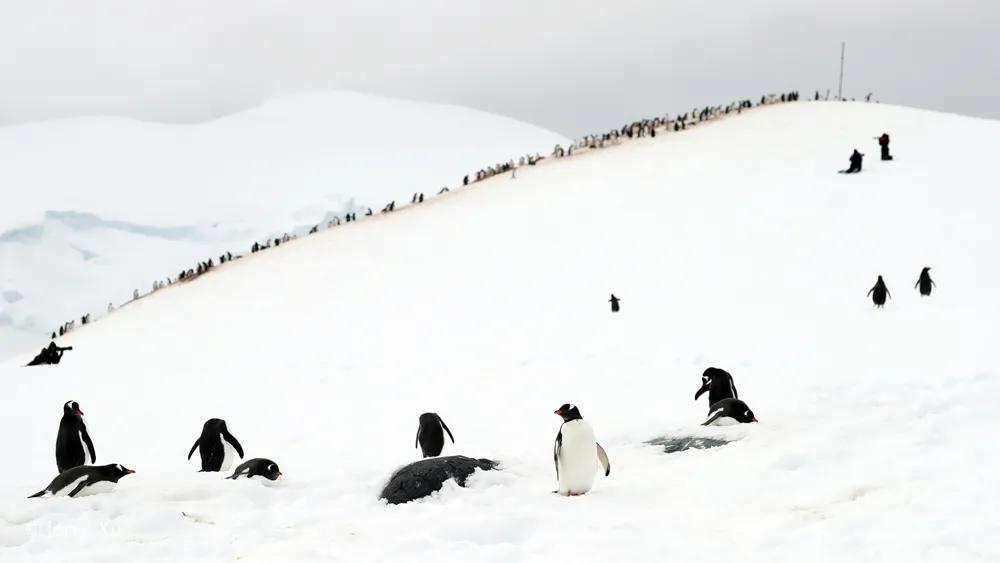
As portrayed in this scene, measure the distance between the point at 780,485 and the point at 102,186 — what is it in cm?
6395

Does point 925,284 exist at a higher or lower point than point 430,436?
higher

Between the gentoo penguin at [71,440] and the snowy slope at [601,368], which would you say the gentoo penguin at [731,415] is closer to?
the snowy slope at [601,368]

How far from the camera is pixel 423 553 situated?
5438mm

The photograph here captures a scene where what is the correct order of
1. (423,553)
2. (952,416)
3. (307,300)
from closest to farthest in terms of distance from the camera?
(423,553) < (952,416) < (307,300)

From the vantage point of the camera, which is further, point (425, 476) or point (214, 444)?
point (214, 444)

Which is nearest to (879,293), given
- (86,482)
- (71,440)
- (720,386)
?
(720,386)

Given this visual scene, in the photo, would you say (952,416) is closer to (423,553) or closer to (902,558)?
(902,558)

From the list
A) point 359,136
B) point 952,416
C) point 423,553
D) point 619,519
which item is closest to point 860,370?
point 952,416

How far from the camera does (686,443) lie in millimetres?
8672

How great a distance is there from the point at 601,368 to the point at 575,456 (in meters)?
8.98

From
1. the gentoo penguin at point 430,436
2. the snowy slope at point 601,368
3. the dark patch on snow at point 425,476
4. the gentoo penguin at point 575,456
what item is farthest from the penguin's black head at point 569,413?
the gentoo penguin at point 430,436

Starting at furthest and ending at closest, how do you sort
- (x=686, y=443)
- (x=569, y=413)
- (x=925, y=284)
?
(x=925, y=284) → (x=686, y=443) → (x=569, y=413)

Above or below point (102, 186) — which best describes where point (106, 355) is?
below

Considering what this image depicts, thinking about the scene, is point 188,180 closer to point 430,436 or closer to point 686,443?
point 430,436
